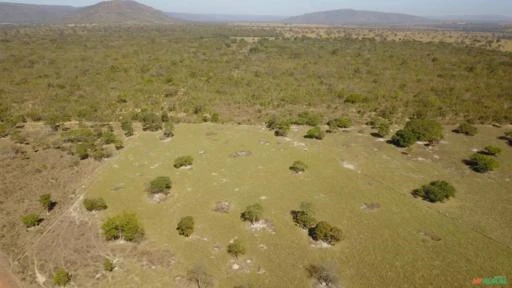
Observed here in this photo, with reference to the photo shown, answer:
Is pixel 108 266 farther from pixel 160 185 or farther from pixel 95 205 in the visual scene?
pixel 160 185

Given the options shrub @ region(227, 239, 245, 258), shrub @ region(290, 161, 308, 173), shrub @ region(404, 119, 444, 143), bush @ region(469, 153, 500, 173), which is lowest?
shrub @ region(227, 239, 245, 258)

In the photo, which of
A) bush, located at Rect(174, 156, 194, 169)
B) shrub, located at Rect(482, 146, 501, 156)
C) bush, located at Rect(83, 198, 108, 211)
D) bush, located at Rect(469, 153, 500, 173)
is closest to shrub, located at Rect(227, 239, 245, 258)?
bush, located at Rect(83, 198, 108, 211)

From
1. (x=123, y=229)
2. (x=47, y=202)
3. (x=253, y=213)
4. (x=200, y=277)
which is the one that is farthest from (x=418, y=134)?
(x=47, y=202)

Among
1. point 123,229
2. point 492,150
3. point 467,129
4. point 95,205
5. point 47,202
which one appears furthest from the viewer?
point 467,129

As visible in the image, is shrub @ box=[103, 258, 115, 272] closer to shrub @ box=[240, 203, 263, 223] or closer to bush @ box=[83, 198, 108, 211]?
bush @ box=[83, 198, 108, 211]

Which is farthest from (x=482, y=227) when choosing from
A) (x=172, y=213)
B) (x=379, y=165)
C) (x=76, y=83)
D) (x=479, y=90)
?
(x=76, y=83)

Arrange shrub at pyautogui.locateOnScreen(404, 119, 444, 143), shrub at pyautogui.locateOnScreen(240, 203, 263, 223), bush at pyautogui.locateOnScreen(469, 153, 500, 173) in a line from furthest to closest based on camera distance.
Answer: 1. shrub at pyautogui.locateOnScreen(404, 119, 444, 143)
2. bush at pyautogui.locateOnScreen(469, 153, 500, 173)
3. shrub at pyautogui.locateOnScreen(240, 203, 263, 223)

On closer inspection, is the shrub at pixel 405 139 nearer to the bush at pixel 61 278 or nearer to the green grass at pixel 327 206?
the green grass at pixel 327 206
